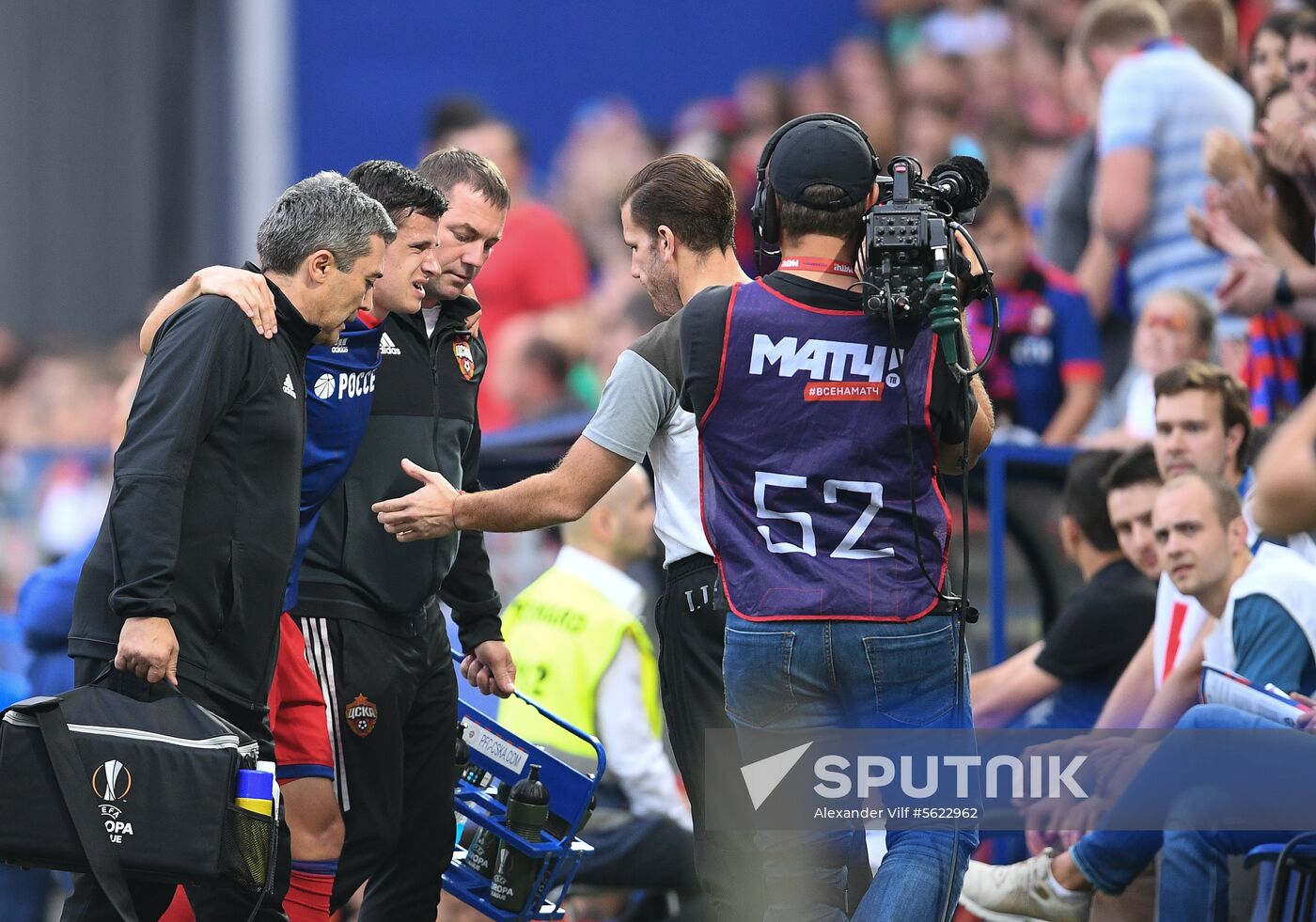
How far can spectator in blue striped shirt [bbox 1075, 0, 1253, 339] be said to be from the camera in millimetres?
7477

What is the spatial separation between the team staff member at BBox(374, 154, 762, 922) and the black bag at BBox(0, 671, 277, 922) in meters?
0.71

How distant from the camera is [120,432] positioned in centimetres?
491

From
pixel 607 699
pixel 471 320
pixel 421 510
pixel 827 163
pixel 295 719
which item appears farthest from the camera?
pixel 607 699

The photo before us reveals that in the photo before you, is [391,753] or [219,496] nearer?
[219,496]

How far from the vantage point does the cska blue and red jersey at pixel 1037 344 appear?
7594 mm

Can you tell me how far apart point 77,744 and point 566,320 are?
659 centimetres

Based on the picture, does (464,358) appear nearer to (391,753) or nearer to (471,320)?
(471,320)

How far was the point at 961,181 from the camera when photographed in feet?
13.3

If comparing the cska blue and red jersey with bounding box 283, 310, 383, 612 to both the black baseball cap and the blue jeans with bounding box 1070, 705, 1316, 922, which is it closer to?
the black baseball cap

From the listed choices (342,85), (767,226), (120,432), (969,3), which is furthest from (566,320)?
(767,226)

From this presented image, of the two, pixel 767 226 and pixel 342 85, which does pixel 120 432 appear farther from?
pixel 342 85

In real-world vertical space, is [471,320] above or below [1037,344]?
above

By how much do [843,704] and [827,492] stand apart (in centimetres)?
44

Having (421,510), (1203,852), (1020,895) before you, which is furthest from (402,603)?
(1203,852)
